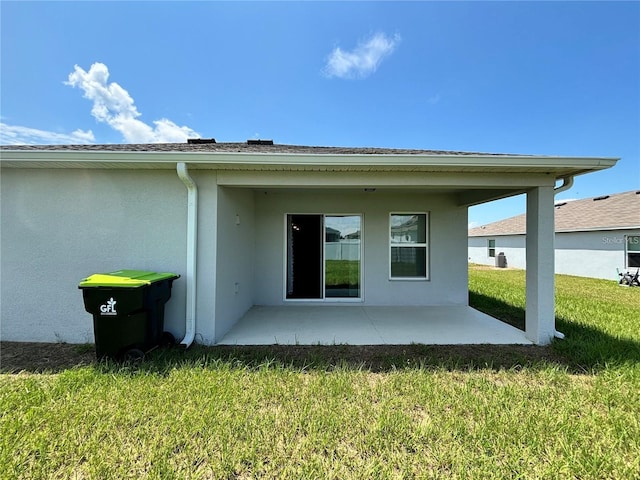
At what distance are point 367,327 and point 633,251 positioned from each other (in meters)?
15.1

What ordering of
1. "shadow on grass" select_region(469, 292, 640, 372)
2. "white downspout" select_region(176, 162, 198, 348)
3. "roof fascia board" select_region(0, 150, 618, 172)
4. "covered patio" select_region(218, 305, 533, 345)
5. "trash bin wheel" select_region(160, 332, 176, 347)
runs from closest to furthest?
1. "shadow on grass" select_region(469, 292, 640, 372)
2. "roof fascia board" select_region(0, 150, 618, 172)
3. "trash bin wheel" select_region(160, 332, 176, 347)
4. "white downspout" select_region(176, 162, 198, 348)
5. "covered patio" select_region(218, 305, 533, 345)

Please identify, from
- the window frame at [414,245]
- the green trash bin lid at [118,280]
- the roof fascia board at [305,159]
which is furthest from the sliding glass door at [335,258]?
the green trash bin lid at [118,280]

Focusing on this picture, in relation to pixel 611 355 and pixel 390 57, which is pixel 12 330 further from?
pixel 390 57

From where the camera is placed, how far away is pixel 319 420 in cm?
238

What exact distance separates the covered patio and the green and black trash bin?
1.24 m

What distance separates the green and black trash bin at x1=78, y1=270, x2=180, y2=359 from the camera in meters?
3.36

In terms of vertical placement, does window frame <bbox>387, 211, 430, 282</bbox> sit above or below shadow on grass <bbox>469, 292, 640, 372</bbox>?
above

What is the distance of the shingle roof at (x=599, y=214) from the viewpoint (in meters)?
12.6

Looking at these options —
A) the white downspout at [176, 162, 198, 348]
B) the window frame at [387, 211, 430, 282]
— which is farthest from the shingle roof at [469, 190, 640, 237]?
the white downspout at [176, 162, 198, 348]

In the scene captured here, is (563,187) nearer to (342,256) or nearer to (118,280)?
(342,256)

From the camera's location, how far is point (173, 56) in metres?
7.87

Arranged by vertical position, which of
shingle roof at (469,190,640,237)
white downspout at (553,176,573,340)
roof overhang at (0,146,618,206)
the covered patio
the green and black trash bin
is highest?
shingle roof at (469,190,640,237)

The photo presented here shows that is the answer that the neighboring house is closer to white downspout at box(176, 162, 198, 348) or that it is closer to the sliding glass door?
the sliding glass door

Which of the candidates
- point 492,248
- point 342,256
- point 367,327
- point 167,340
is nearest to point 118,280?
point 167,340
